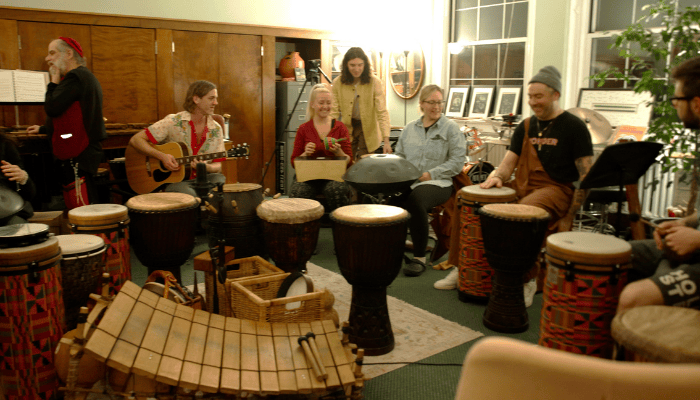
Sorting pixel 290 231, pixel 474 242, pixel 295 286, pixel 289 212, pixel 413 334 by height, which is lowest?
pixel 413 334

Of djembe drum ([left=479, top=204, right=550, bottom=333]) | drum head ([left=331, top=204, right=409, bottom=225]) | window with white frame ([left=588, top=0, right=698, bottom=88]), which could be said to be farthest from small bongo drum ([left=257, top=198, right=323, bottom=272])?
window with white frame ([left=588, top=0, right=698, bottom=88])

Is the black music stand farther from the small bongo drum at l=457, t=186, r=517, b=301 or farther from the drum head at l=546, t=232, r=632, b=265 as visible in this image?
the small bongo drum at l=457, t=186, r=517, b=301

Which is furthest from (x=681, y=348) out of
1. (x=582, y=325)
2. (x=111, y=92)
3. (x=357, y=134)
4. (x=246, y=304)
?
(x=111, y=92)

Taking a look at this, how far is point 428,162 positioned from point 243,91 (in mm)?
3780

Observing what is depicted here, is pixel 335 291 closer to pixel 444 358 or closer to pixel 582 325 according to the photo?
pixel 444 358

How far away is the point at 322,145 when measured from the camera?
4.55 m

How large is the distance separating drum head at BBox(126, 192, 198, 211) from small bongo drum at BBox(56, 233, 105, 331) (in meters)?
0.41

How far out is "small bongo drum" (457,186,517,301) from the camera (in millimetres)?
3393

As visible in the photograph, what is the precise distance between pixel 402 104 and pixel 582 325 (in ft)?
20.6

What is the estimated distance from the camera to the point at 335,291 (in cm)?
375

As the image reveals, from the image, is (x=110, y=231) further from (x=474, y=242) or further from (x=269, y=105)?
(x=269, y=105)

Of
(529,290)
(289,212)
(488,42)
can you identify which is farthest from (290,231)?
(488,42)

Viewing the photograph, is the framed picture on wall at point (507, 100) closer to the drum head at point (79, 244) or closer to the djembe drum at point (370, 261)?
the djembe drum at point (370, 261)

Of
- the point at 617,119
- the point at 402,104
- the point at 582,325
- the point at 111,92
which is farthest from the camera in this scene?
the point at 402,104
